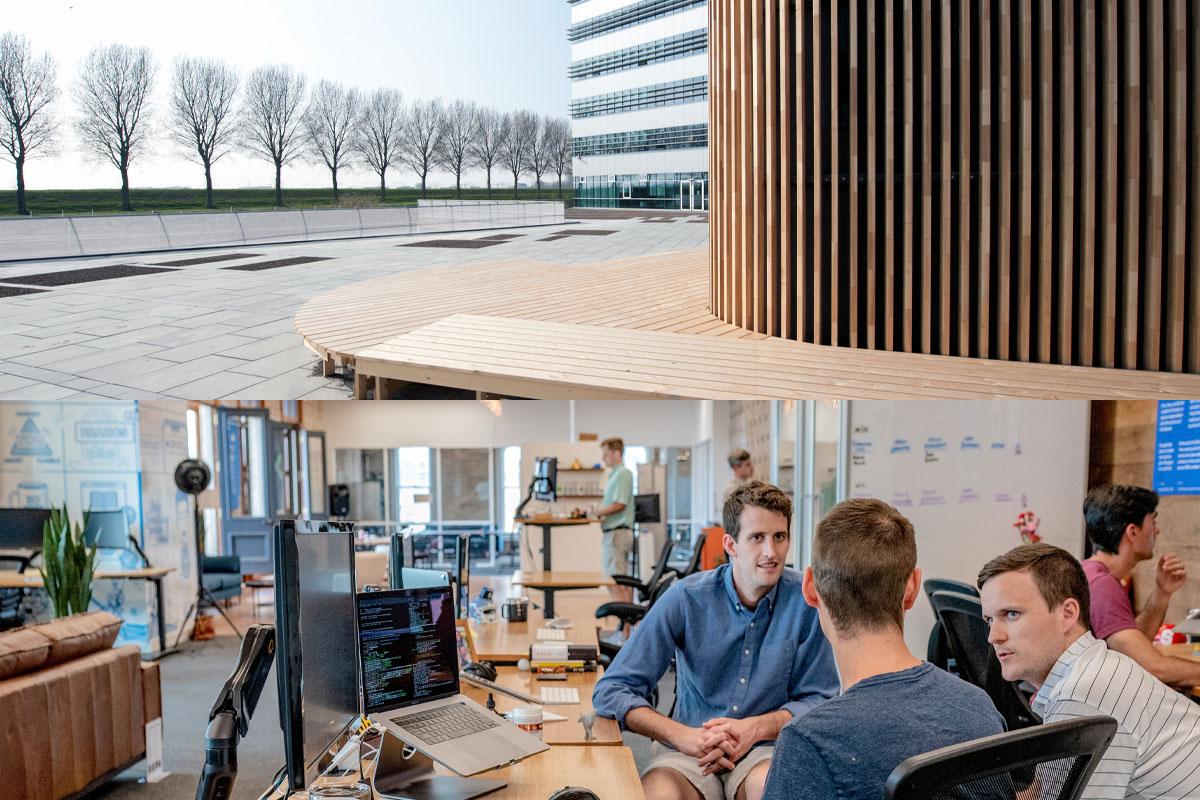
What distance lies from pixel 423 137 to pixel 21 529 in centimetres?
436

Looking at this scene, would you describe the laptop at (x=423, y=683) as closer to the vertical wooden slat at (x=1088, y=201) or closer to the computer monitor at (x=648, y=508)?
the vertical wooden slat at (x=1088, y=201)

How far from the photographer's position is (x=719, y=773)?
8.11 ft

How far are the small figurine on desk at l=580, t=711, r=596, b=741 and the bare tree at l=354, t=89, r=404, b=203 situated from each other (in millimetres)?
6469

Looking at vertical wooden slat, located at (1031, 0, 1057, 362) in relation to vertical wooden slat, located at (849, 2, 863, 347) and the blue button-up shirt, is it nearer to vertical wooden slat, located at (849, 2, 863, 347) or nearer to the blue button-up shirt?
vertical wooden slat, located at (849, 2, 863, 347)

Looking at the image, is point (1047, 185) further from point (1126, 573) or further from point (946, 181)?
point (1126, 573)

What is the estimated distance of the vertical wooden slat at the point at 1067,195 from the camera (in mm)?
5277

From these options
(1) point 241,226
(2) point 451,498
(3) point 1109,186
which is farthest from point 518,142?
(2) point 451,498

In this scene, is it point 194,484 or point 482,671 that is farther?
point 194,484

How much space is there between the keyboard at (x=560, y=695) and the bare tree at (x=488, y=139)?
6.13m

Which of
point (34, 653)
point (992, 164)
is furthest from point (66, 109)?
point (992, 164)

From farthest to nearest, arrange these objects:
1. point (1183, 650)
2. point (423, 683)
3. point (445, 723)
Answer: point (1183, 650) → point (423, 683) → point (445, 723)

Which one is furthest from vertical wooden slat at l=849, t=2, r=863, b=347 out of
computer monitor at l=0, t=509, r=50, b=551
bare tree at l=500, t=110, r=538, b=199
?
computer monitor at l=0, t=509, r=50, b=551

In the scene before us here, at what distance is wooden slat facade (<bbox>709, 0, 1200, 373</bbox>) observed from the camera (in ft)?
17.3

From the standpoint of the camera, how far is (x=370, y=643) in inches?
89.7
